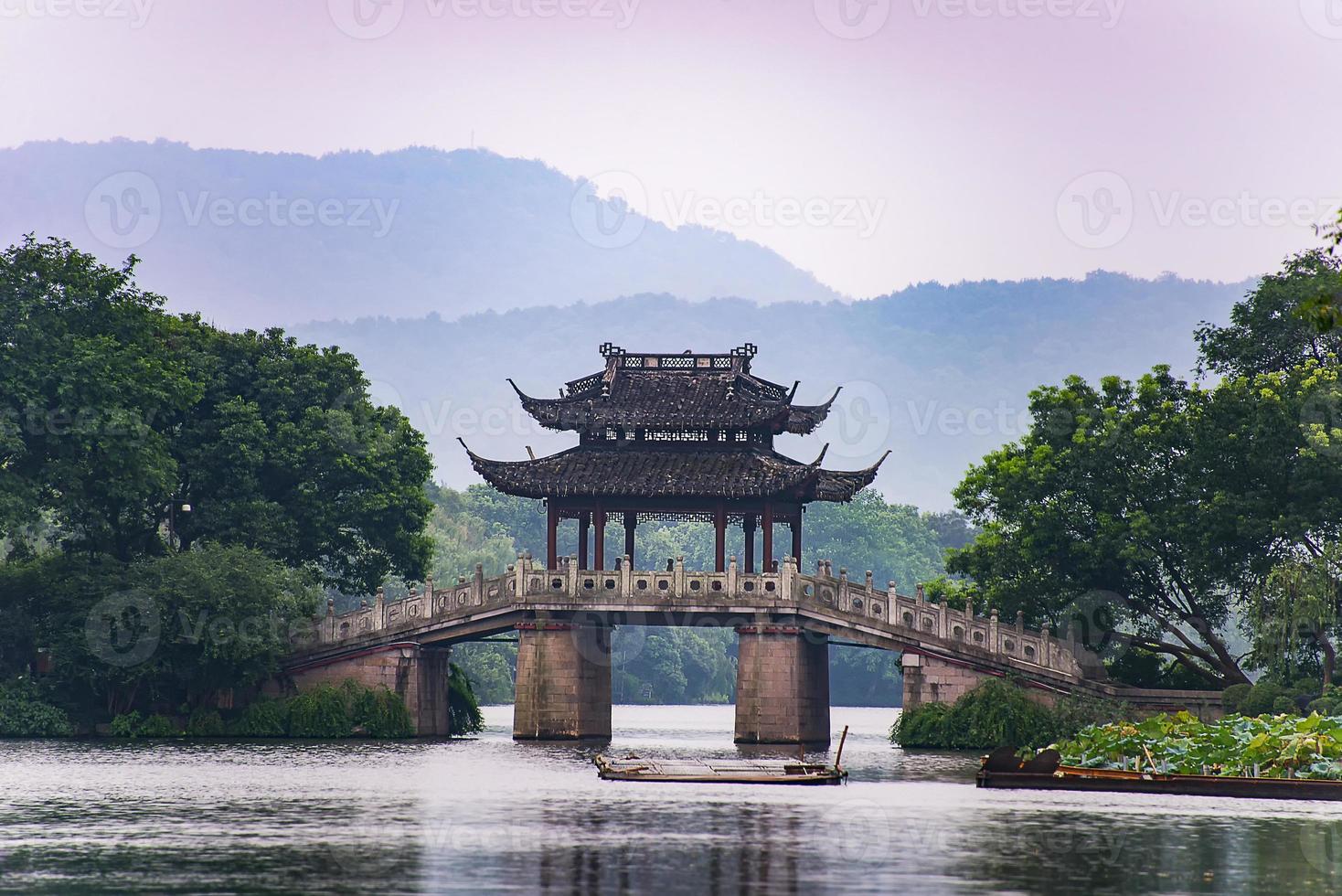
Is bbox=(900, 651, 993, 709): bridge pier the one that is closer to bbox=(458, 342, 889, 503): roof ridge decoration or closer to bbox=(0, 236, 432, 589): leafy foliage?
bbox=(458, 342, 889, 503): roof ridge decoration

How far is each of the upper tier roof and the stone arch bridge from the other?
220 inches

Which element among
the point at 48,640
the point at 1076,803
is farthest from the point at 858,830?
the point at 48,640

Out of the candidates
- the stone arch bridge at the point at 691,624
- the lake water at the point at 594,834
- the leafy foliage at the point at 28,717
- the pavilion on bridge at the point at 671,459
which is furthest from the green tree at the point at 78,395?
the lake water at the point at 594,834

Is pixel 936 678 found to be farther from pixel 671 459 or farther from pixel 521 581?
pixel 521 581

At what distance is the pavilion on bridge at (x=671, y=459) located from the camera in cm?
6575

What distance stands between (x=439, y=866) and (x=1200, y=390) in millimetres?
38969

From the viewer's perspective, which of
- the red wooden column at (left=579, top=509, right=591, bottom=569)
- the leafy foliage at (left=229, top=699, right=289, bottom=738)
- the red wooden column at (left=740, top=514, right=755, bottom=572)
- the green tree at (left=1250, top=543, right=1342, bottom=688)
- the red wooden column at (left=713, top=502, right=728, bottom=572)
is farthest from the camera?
the red wooden column at (left=740, top=514, right=755, bottom=572)

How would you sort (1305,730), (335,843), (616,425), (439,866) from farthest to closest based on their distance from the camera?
(616,425), (1305,730), (335,843), (439,866)

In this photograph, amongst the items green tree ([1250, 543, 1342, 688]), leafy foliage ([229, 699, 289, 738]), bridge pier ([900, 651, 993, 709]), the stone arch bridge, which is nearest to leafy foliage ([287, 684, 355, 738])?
leafy foliage ([229, 699, 289, 738])

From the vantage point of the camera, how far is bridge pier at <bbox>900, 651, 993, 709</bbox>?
6022cm

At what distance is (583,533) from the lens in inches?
2763

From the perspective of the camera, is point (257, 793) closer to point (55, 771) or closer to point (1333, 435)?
point (55, 771)

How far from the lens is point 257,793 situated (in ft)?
141

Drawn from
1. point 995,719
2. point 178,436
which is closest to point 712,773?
point 995,719
